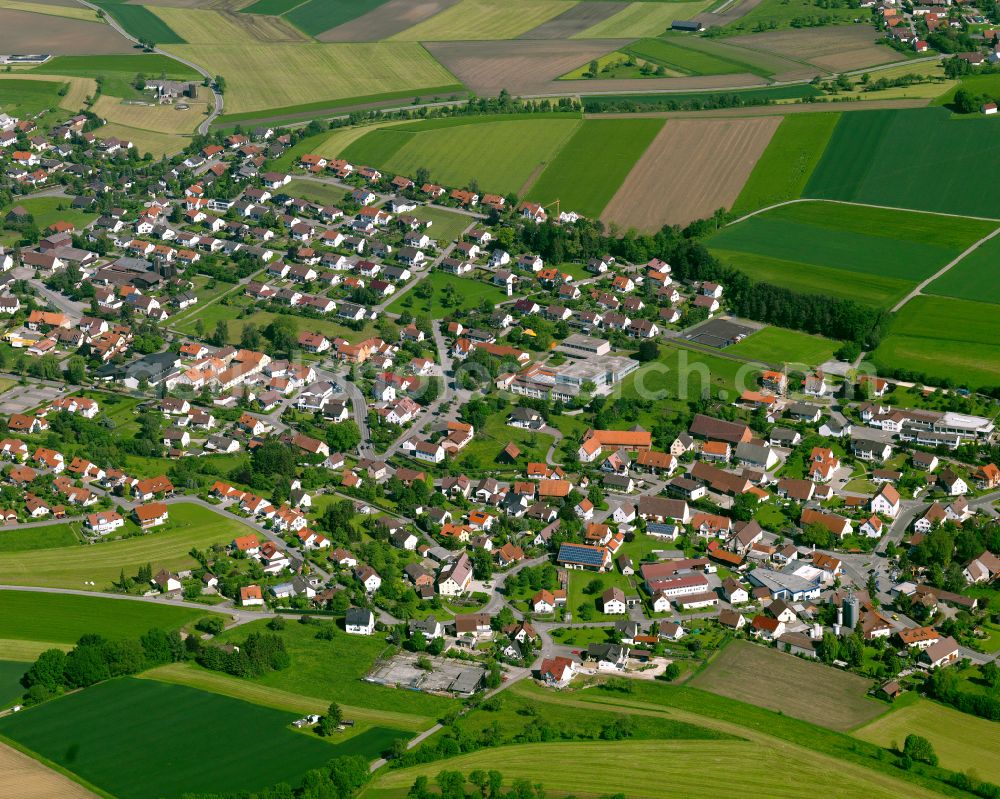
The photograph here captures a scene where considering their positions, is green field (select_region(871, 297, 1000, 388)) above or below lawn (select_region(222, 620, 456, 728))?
above

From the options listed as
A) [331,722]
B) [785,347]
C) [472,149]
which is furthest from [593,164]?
[331,722]

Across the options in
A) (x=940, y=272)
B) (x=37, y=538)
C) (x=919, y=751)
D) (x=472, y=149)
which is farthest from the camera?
(x=472, y=149)

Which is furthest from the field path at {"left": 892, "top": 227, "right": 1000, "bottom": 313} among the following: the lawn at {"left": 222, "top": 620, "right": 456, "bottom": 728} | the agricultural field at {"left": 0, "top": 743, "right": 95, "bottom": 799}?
the agricultural field at {"left": 0, "top": 743, "right": 95, "bottom": 799}

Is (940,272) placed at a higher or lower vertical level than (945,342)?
higher

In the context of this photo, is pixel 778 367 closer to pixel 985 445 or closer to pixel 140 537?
pixel 985 445

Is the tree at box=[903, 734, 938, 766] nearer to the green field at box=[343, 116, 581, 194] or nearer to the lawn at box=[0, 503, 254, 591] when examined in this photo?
the lawn at box=[0, 503, 254, 591]

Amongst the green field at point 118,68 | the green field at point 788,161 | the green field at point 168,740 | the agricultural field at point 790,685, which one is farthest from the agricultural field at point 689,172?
the green field at point 168,740

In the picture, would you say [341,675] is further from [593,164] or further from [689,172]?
[593,164]
